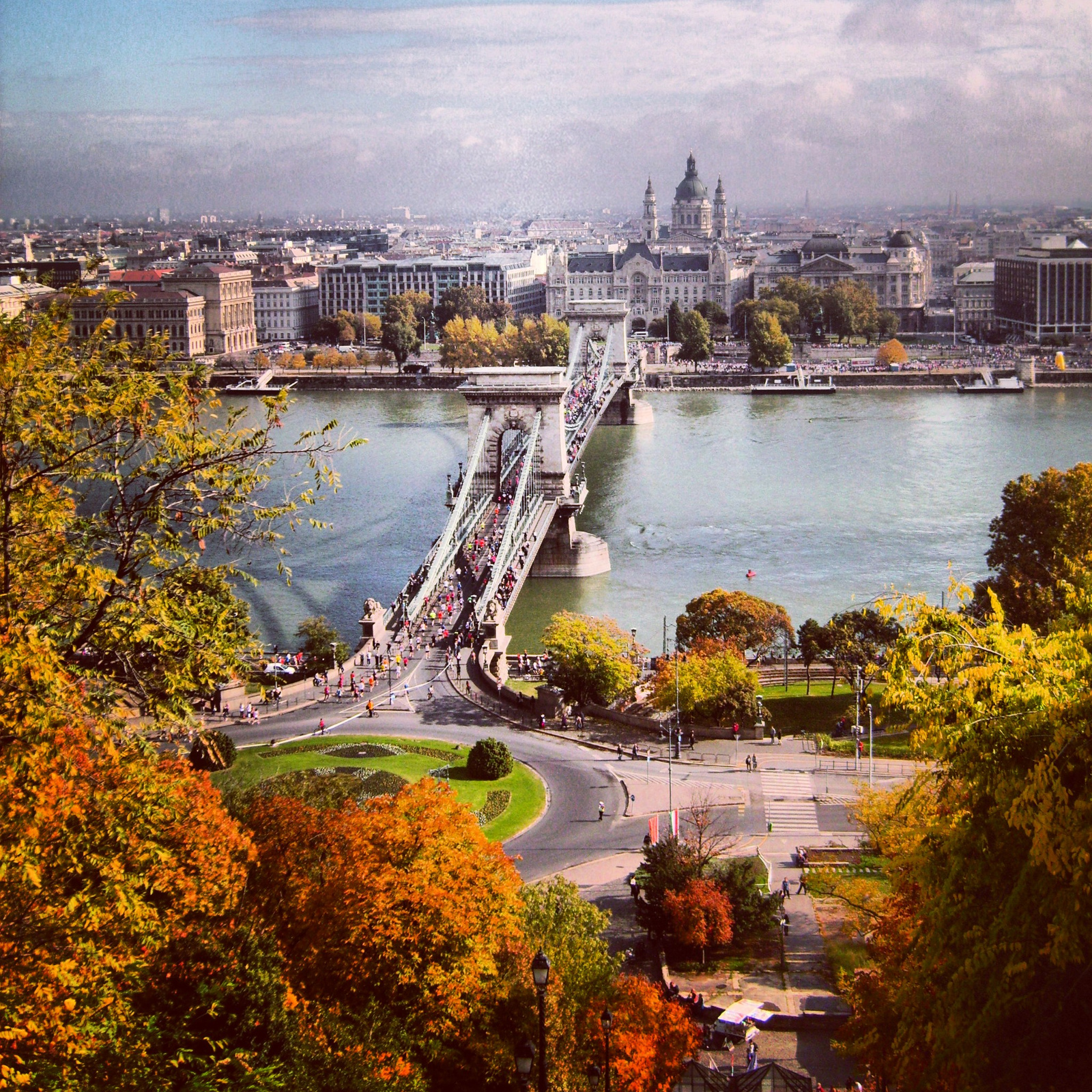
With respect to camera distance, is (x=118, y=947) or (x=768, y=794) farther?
(x=768, y=794)

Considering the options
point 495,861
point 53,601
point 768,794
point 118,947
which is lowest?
point 768,794

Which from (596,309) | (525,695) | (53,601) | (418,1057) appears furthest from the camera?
(596,309)

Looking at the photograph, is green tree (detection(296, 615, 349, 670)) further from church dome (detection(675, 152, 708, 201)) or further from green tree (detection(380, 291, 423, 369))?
church dome (detection(675, 152, 708, 201))

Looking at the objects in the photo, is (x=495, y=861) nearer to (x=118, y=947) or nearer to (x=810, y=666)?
(x=118, y=947)

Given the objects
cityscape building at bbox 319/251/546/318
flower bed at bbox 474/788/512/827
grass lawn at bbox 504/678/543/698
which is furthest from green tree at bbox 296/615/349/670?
cityscape building at bbox 319/251/546/318

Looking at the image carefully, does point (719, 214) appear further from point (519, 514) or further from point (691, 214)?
point (519, 514)

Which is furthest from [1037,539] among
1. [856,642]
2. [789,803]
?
[789,803]

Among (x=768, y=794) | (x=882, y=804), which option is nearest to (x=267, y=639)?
(x=768, y=794)

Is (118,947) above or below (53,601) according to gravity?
below
